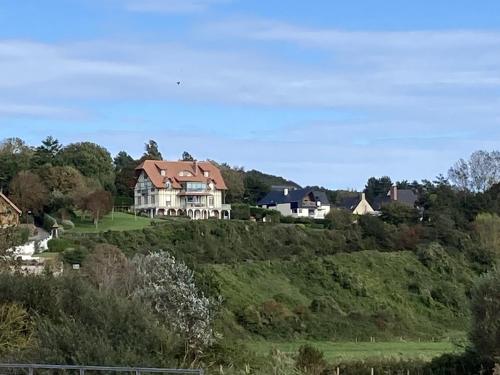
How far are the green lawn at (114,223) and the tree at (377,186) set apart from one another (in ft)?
245

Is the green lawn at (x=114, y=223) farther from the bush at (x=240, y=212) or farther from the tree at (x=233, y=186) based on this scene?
the tree at (x=233, y=186)

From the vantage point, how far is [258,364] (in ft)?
86.1

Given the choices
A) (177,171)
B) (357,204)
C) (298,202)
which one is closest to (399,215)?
(177,171)

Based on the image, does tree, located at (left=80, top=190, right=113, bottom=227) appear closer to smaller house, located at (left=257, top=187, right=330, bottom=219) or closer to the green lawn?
the green lawn

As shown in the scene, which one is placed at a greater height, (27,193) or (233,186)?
(233,186)

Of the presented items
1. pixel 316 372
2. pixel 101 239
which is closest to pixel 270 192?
pixel 101 239

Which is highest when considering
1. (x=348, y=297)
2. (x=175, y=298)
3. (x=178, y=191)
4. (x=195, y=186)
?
(x=195, y=186)

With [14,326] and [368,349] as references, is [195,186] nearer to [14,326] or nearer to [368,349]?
[368,349]

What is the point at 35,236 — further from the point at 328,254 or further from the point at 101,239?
the point at 328,254

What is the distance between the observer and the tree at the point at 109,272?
2669 centimetres

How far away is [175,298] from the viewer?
1078 inches

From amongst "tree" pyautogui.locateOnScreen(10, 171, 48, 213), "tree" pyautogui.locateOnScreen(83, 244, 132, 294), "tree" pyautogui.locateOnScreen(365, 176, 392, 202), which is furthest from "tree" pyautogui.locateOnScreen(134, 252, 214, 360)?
"tree" pyautogui.locateOnScreen(365, 176, 392, 202)

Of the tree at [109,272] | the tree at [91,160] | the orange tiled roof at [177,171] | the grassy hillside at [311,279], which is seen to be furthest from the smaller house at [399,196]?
the tree at [109,272]

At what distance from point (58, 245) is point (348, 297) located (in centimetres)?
2237
